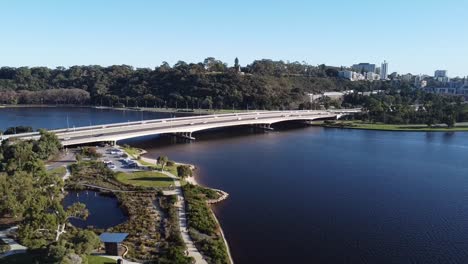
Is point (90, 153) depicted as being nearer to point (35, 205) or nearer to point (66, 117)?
point (35, 205)

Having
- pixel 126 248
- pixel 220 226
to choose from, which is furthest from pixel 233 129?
pixel 126 248

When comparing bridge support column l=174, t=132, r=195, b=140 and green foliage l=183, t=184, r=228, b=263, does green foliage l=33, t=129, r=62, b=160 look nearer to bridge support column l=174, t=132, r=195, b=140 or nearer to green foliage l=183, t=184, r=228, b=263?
green foliage l=183, t=184, r=228, b=263

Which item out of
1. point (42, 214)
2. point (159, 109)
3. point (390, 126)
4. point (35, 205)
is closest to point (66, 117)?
point (159, 109)

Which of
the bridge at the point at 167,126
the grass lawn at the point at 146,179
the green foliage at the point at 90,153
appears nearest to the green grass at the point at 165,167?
the grass lawn at the point at 146,179

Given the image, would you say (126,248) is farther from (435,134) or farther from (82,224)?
(435,134)

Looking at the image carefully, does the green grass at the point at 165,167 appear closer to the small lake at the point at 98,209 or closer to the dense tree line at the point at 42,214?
the small lake at the point at 98,209
